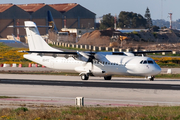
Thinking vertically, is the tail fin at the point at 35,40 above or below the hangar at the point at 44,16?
below

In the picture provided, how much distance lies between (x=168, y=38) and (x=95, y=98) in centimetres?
10317

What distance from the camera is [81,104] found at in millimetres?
18719

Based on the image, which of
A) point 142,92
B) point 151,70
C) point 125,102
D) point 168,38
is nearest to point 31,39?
point 151,70

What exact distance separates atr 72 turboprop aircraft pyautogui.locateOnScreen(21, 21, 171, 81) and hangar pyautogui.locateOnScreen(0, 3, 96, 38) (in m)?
109

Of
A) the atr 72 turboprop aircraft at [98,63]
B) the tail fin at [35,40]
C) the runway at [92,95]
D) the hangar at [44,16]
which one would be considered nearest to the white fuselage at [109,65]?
the atr 72 turboprop aircraft at [98,63]

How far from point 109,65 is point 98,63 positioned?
135cm

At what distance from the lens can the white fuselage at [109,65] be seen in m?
32.8

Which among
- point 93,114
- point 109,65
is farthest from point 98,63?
point 93,114

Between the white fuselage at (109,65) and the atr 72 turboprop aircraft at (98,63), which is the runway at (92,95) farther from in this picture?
the atr 72 turboprop aircraft at (98,63)

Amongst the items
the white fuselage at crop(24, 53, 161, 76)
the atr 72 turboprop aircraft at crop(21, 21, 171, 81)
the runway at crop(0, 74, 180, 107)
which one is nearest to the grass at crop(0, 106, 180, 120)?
the runway at crop(0, 74, 180, 107)

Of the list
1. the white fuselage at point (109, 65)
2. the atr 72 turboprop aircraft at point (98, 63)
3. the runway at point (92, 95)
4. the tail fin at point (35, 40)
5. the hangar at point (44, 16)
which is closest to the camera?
the runway at point (92, 95)

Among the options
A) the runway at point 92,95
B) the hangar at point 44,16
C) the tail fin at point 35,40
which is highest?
the hangar at point 44,16

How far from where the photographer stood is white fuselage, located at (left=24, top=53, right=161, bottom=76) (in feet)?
108

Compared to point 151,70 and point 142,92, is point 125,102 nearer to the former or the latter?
point 142,92
